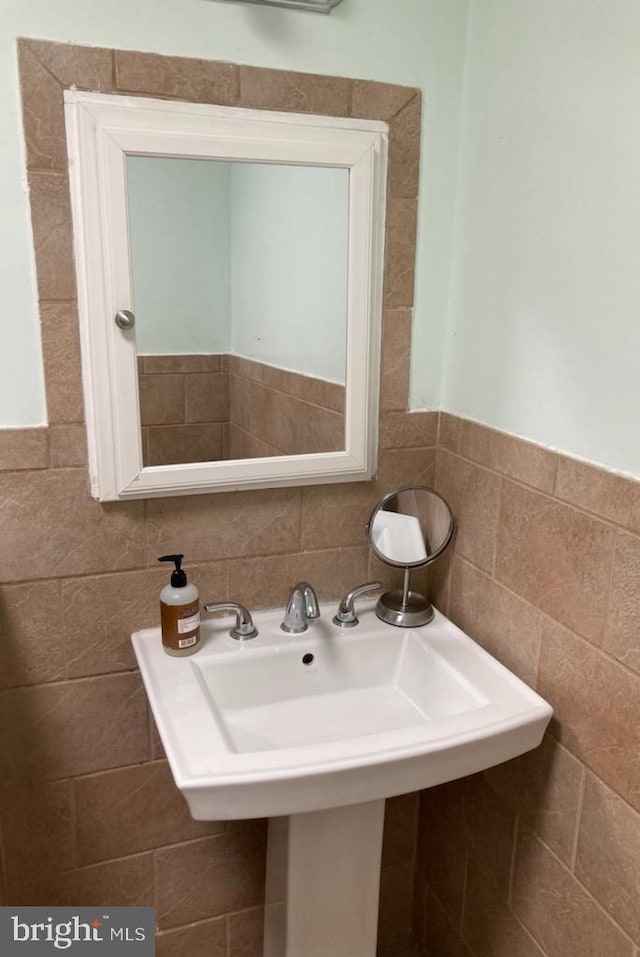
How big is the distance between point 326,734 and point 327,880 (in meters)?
0.23

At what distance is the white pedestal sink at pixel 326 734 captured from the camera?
1.02 meters

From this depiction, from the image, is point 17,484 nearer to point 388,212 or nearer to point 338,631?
point 338,631

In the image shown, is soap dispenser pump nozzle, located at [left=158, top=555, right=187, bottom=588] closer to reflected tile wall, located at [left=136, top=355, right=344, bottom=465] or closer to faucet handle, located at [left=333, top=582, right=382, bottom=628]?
reflected tile wall, located at [left=136, top=355, right=344, bottom=465]

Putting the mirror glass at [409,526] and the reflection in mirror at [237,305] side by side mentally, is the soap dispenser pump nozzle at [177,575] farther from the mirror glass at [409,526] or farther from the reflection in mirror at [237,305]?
the mirror glass at [409,526]

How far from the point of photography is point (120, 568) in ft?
4.33

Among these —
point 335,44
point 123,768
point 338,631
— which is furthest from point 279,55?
point 123,768

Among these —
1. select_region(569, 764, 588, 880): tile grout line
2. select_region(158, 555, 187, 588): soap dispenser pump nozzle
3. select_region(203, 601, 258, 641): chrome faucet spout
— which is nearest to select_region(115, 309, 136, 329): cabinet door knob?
select_region(158, 555, 187, 588): soap dispenser pump nozzle

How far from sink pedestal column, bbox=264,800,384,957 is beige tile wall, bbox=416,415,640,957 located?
0.27 meters

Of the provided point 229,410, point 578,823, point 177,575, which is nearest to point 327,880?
point 578,823

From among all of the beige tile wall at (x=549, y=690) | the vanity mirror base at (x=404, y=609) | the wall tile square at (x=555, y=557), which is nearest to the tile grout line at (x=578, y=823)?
the beige tile wall at (x=549, y=690)

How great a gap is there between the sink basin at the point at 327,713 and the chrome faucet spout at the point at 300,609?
0.02 m

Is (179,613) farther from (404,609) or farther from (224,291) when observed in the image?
(224,291)

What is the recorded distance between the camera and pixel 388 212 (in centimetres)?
135

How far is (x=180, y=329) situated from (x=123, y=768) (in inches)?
33.0
